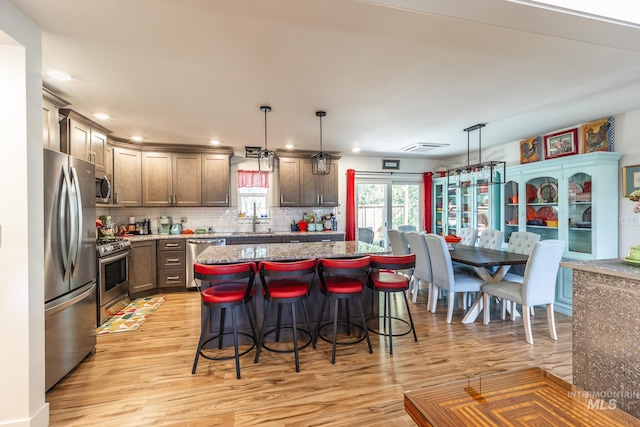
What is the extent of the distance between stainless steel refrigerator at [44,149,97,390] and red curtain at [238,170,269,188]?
292 cm

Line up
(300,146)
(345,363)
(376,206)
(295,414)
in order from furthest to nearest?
1. (376,206)
2. (300,146)
3. (345,363)
4. (295,414)

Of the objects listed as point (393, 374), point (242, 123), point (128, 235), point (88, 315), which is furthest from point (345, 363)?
point (128, 235)

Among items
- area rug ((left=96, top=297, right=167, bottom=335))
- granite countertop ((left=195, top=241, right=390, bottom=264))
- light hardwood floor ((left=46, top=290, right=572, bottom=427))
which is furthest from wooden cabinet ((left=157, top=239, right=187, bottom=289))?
granite countertop ((left=195, top=241, right=390, bottom=264))

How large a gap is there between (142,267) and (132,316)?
3.08ft

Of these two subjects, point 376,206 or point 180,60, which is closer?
point 180,60

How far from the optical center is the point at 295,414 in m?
1.88

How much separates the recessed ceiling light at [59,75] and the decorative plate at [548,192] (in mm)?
5725

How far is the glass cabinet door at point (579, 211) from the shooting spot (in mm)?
3602

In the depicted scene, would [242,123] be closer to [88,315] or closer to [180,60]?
[180,60]

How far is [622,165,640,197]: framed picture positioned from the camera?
3.28 metres

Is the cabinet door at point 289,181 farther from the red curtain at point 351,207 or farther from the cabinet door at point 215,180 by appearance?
the red curtain at point 351,207

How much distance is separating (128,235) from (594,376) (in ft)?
18.5

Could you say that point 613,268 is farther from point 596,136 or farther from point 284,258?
point 596,136

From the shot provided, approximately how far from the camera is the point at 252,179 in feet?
18.2
